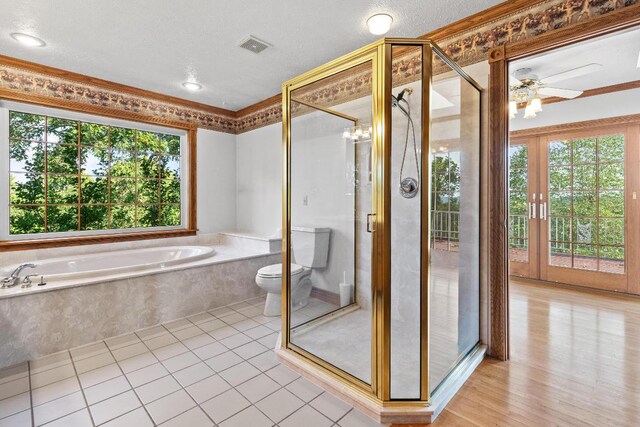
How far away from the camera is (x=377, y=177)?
5.39ft

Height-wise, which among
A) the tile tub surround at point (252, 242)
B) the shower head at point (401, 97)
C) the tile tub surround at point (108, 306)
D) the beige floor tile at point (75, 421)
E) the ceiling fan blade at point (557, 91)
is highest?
the ceiling fan blade at point (557, 91)

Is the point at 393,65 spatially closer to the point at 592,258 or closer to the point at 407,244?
the point at 407,244

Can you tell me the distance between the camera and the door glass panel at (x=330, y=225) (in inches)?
83.8

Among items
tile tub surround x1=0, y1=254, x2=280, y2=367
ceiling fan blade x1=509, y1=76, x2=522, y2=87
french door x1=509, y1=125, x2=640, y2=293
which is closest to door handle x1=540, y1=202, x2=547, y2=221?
french door x1=509, y1=125, x2=640, y2=293

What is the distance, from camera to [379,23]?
2277 millimetres

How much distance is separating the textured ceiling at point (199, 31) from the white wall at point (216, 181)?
1.18 m

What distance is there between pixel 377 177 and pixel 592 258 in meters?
3.91

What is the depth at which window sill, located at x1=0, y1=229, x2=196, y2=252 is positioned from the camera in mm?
2979

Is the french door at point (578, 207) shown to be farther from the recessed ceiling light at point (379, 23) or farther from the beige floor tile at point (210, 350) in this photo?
the beige floor tile at point (210, 350)

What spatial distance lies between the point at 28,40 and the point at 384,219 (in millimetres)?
3180

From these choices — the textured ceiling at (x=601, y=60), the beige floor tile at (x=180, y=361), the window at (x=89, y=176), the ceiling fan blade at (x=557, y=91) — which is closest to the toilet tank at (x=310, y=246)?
the beige floor tile at (x=180, y=361)

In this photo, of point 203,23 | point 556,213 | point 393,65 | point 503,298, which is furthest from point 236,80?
point 556,213

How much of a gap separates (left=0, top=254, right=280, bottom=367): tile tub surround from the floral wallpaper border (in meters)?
2.06

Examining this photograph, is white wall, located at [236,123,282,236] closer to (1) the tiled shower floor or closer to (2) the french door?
(1) the tiled shower floor
